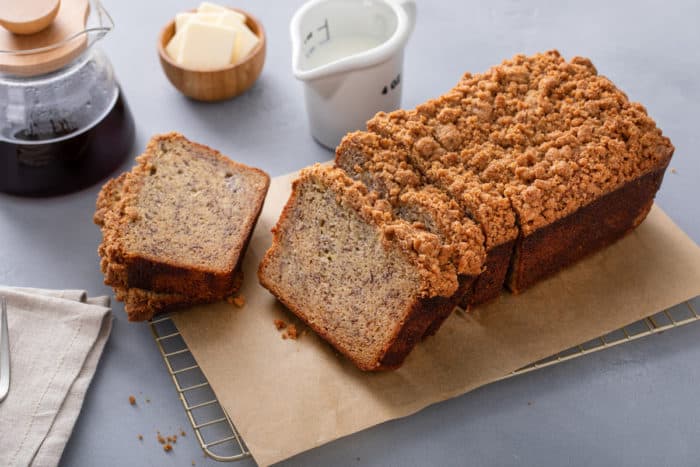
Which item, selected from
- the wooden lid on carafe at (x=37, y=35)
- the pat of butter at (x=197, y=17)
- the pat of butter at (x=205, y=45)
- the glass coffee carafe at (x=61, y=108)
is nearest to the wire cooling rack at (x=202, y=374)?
the glass coffee carafe at (x=61, y=108)

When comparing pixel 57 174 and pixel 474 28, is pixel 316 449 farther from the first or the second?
pixel 474 28

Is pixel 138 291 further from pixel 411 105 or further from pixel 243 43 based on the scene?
pixel 411 105

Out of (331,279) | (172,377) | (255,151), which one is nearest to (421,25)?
(255,151)

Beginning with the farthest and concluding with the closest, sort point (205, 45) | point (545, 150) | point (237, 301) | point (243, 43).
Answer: point (243, 43) → point (205, 45) → point (237, 301) → point (545, 150)

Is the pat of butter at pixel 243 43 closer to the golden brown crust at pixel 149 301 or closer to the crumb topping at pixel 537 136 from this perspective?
the crumb topping at pixel 537 136

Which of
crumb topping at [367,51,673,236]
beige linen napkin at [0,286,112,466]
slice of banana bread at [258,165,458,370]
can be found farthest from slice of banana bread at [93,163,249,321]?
crumb topping at [367,51,673,236]

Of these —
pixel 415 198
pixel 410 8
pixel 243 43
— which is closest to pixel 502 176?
pixel 415 198

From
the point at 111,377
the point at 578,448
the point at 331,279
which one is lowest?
the point at 111,377
